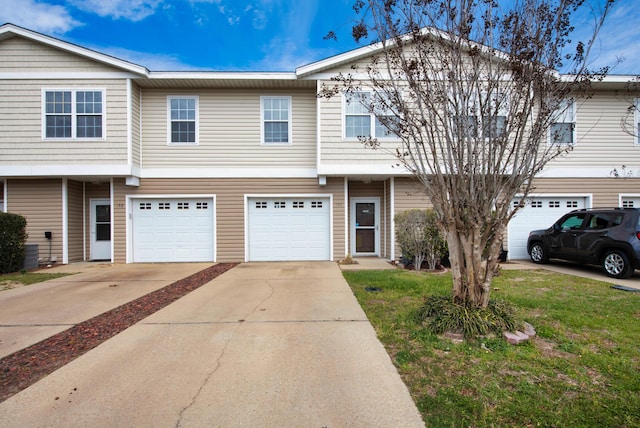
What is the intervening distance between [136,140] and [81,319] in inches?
291

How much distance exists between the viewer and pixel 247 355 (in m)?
3.76

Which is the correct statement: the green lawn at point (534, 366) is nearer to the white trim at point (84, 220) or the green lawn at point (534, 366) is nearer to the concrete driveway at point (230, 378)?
the concrete driveway at point (230, 378)

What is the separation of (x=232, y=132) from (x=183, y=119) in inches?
66.1

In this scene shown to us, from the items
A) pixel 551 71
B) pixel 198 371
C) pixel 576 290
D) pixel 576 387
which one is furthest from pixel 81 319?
pixel 576 290

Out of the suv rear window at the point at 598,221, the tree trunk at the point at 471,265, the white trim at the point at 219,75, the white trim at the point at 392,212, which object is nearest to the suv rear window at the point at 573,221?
the suv rear window at the point at 598,221

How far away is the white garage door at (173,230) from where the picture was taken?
11.4 m

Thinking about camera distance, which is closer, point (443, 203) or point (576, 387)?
point (576, 387)

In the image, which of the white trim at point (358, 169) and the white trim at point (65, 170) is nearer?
Answer: the white trim at point (65, 170)

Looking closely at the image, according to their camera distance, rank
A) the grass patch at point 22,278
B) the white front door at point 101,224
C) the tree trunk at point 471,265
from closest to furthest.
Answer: the tree trunk at point 471,265, the grass patch at point 22,278, the white front door at point 101,224

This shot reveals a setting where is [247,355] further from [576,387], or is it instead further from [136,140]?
[136,140]

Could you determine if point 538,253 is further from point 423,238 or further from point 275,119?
point 275,119

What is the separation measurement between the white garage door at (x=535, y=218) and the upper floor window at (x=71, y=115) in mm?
13695

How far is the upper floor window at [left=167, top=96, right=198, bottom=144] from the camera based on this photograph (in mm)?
11414

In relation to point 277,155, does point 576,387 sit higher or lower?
lower
